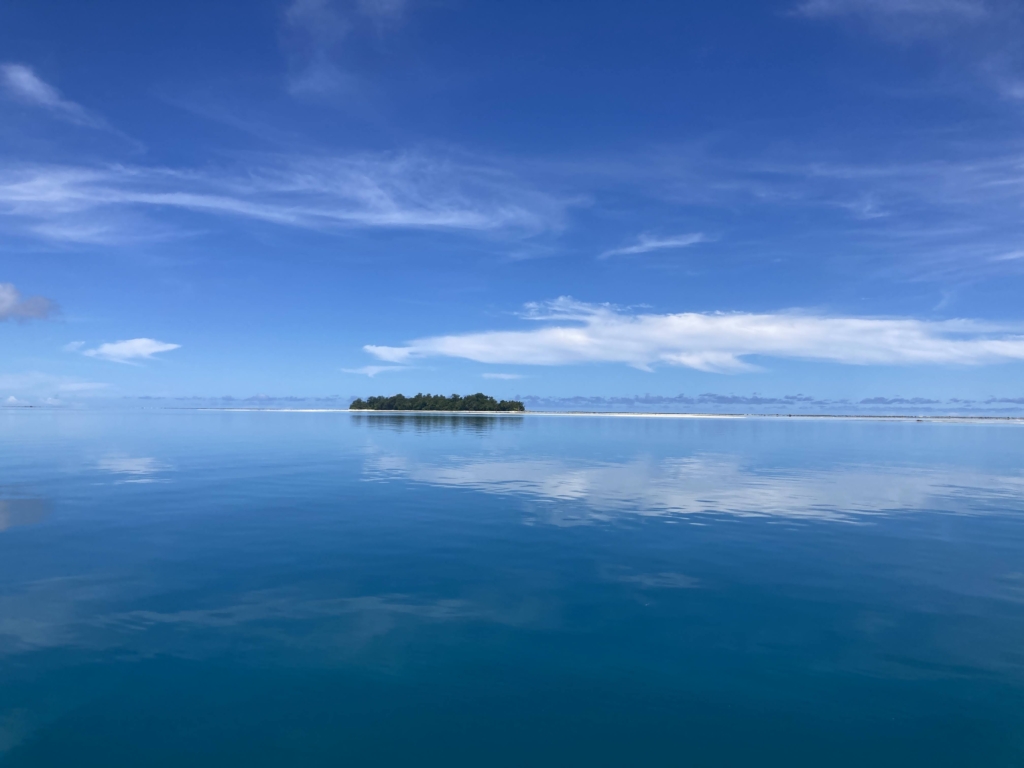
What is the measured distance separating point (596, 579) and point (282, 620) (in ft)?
25.1

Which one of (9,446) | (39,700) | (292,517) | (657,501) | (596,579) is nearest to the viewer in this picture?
(39,700)

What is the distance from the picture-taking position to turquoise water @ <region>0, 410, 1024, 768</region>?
28.9 feet

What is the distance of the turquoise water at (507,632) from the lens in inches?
347

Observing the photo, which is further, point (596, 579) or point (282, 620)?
point (596, 579)

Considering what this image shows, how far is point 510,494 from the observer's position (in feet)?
94.4

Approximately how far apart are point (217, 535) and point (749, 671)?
55.8 feet

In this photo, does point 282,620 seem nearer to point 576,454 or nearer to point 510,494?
point 510,494

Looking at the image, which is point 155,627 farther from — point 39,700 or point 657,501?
point 657,501

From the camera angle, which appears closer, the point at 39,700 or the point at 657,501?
the point at 39,700

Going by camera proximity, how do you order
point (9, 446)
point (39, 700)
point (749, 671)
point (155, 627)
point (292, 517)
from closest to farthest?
point (39, 700) → point (749, 671) → point (155, 627) → point (292, 517) → point (9, 446)

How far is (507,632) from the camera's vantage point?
12.4 m

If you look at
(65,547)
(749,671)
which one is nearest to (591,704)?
(749,671)

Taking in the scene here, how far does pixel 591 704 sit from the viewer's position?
31.7 feet

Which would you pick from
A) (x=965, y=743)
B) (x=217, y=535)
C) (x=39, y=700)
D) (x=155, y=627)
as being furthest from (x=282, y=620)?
(x=965, y=743)
